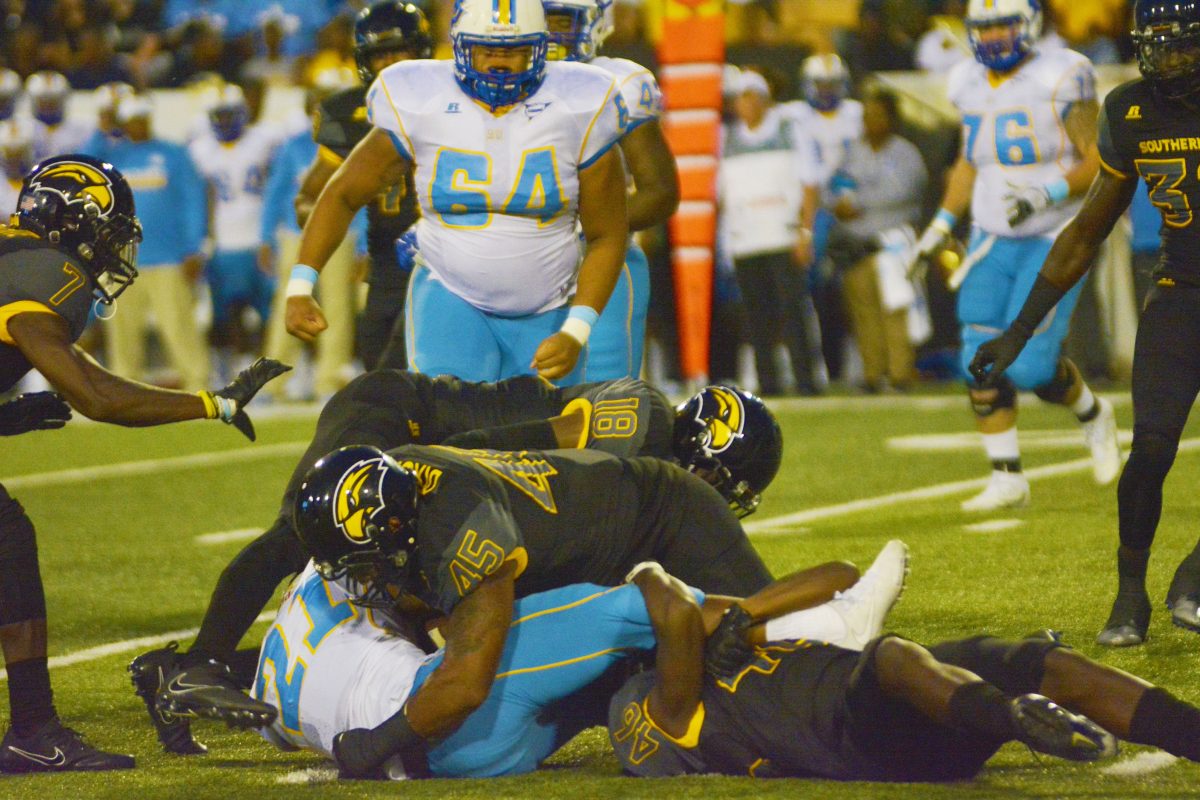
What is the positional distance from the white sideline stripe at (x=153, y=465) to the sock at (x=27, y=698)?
15.5 feet

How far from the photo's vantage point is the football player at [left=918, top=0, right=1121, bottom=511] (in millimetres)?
7070

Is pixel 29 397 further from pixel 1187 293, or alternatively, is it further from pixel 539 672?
pixel 1187 293

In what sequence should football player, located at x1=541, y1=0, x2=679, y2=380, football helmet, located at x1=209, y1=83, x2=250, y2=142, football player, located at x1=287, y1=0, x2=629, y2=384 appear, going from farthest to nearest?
1. football helmet, located at x1=209, y1=83, x2=250, y2=142
2. football player, located at x1=541, y1=0, x2=679, y2=380
3. football player, located at x1=287, y1=0, x2=629, y2=384

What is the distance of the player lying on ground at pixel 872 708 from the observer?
343 centimetres

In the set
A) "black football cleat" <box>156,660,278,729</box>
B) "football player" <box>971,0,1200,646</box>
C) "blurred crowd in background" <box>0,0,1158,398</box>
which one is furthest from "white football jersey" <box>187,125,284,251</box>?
"black football cleat" <box>156,660,278,729</box>

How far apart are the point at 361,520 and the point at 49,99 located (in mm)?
9710

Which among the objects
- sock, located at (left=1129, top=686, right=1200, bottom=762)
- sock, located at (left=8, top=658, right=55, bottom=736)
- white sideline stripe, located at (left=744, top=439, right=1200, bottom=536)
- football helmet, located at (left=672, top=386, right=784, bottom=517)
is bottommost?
white sideline stripe, located at (left=744, top=439, right=1200, bottom=536)

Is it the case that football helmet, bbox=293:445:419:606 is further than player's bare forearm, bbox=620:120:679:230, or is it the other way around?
player's bare forearm, bbox=620:120:679:230

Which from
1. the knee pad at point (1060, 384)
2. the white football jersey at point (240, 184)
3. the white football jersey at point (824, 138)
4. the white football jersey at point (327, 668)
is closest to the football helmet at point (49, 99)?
the white football jersey at point (240, 184)

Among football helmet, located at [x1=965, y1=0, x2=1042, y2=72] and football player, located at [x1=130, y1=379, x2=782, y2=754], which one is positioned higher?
football helmet, located at [x1=965, y1=0, x2=1042, y2=72]

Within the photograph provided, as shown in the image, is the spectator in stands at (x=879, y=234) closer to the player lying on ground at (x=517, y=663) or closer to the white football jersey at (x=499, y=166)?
the white football jersey at (x=499, y=166)

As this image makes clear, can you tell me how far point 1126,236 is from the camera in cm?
1105

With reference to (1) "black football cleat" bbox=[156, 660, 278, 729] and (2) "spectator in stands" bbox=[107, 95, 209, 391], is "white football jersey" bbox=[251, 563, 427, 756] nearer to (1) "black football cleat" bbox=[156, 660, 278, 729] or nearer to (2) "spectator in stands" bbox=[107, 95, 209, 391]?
(1) "black football cleat" bbox=[156, 660, 278, 729]

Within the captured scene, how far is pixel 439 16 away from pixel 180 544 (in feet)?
21.8
